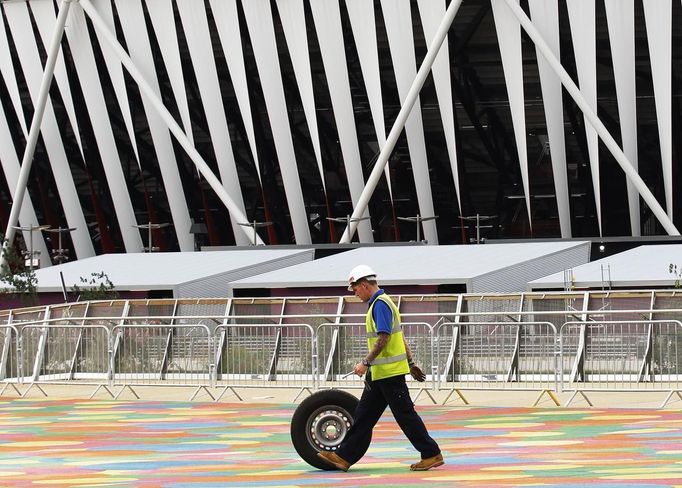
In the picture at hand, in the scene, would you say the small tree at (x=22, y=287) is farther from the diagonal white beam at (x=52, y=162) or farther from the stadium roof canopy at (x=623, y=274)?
the stadium roof canopy at (x=623, y=274)

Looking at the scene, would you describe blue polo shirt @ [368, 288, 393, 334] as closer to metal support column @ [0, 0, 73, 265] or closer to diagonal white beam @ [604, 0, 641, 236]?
diagonal white beam @ [604, 0, 641, 236]

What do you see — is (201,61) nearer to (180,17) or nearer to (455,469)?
(180,17)

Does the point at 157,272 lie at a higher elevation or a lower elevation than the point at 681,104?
lower

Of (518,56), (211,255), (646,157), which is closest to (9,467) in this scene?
(211,255)

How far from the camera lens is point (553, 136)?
42.7 metres

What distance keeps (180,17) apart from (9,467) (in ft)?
112

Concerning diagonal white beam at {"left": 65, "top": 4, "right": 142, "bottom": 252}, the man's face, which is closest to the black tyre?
the man's face

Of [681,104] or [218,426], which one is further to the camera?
[681,104]

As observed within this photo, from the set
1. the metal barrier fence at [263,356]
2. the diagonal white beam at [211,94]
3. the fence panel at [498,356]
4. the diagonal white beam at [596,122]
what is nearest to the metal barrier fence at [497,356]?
the fence panel at [498,356]

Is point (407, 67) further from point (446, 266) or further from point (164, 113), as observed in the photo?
point (446, 266)

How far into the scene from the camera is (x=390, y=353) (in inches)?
481

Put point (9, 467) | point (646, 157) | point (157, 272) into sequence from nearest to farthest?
point (9, 467), point (157, 272), point (646, 157)

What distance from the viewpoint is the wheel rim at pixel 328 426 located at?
1248 cm

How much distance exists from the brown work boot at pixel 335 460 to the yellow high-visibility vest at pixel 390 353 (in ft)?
2.39
